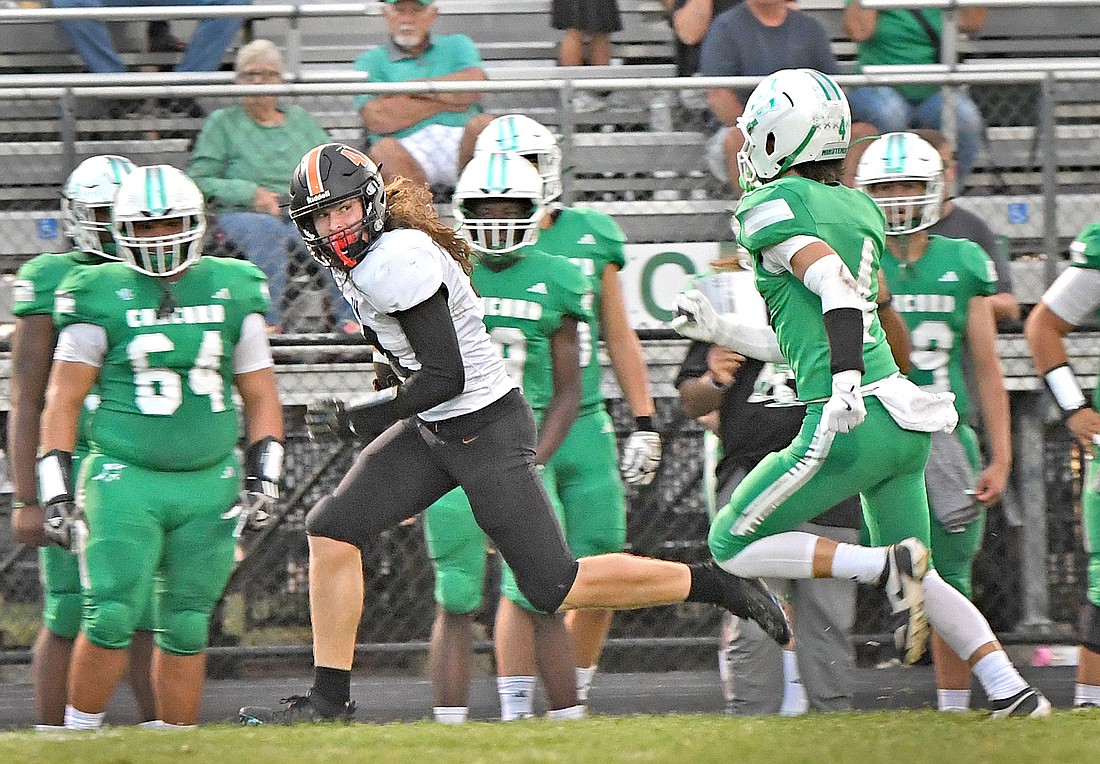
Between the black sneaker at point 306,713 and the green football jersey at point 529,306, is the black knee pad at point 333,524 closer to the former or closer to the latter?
the black sneaker at point 306,713

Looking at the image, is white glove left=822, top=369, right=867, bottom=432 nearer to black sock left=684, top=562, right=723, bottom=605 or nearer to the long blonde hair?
black sock left=684, top=562, right=723, bottom=605

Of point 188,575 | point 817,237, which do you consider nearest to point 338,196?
point 817,237

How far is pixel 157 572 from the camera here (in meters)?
5.60

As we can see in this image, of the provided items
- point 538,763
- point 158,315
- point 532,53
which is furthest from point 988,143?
point 538,763

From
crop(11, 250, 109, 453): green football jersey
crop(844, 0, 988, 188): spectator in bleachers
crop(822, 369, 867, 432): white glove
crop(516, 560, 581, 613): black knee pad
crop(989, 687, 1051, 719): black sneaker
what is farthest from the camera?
crop(844, 0, 988, 188): spectator in bleachers

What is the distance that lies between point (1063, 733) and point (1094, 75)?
3785 millimetres

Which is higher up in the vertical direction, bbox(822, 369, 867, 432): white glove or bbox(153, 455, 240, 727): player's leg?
bbox(822, 369, 867, 432): white glove

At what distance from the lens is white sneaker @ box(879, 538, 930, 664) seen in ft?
15.8

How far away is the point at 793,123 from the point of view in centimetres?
495

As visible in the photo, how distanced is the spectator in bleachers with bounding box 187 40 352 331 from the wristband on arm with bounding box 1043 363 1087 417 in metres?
2.92

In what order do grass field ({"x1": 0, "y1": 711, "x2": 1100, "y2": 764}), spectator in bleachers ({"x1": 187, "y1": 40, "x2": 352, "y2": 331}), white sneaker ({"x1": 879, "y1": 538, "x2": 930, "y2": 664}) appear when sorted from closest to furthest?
1. grass field ({"x1": 0, "y1": 711, "x2": 1100, "y2": 764})
2. white sneaker ({"x1": 879, "y1": 538, "x2": 930, "y2": 664})
3. spectator in bleachers ({"x1": 187, "y1": 40, "x2": 352, "y2": 331})

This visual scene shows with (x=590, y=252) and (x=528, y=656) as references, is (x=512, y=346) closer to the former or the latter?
(x=590, y=252)

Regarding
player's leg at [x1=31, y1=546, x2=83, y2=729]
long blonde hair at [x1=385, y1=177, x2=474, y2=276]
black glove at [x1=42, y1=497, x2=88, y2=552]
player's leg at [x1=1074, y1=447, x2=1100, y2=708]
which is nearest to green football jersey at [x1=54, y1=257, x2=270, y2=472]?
black glove at [x1=42, y1=497, x2=88, y2=552]

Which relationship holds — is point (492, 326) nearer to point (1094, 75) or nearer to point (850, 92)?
point (850, 92)
